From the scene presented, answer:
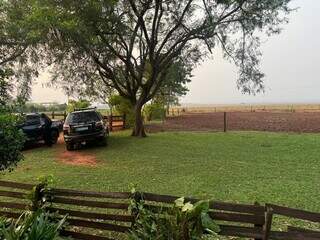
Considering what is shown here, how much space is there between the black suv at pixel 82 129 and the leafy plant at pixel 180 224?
49.8ft

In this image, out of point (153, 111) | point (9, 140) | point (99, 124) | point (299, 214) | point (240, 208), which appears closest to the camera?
point (299, 214)

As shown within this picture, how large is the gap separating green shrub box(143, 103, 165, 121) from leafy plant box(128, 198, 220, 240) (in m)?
36.7

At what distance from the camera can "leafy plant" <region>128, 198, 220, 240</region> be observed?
5527 millimetres

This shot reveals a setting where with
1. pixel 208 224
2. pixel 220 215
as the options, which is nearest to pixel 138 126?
pixel 220 215

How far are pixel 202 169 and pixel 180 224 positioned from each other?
9.28m

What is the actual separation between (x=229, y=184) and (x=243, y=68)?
597 inches

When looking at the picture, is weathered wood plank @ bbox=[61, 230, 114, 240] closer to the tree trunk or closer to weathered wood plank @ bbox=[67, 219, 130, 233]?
weathered wood plank @ bbox=[67, 219, 130, 233]

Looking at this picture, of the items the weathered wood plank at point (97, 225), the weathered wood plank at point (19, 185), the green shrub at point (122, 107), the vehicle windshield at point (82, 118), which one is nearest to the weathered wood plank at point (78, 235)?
the weathered wood plank at point (97, 225)

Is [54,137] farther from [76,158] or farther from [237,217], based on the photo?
[237,217]

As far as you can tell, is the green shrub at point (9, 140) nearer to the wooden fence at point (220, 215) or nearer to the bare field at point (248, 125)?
the wooden fence at point (220, 215)

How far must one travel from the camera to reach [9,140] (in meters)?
7.27

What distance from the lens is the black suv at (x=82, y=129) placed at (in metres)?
20.9

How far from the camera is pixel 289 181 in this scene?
1245 centimetres

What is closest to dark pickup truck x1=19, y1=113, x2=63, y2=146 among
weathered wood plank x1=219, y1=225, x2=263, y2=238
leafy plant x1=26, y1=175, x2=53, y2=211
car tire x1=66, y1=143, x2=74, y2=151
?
car tire x1=66, y1=143, x2=74, y2=151
